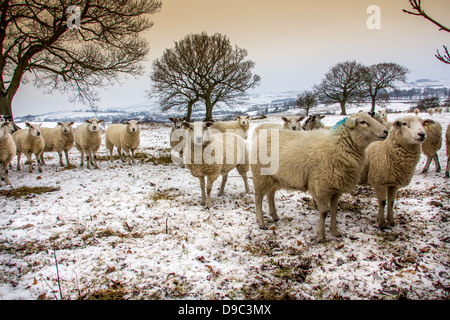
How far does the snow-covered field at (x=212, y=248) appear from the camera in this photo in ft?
9.71

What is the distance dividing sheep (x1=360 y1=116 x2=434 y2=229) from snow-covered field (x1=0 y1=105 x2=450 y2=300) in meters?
0.75

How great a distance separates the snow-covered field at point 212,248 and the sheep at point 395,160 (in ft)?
2.45

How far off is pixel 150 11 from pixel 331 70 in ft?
130

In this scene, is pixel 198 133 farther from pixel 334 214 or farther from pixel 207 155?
pixel 334 214

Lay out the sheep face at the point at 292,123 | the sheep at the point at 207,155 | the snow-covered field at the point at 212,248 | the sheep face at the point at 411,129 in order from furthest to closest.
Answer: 1. the sheep face at the point at 292,123
2. the sheep at the point at 207,155
3. the sheep face at the point at 411,129
4. the snow-covered field at the point at 212,248

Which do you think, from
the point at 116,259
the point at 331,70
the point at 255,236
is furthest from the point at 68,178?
the point at 331,70

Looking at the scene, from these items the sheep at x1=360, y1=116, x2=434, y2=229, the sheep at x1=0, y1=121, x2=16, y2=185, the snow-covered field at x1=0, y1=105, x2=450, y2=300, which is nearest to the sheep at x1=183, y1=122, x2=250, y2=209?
the snow-covered field at x1=0, y1=105, x2=450, y2=300

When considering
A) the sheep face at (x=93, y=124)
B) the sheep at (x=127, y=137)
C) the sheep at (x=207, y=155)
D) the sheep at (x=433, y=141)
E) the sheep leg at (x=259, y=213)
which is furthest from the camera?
the sheep at (x=127, y=137)

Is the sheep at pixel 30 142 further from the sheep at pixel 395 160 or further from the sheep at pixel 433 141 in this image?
the sheep at pixel 433 141

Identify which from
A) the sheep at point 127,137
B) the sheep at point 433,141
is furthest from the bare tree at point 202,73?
the sheep at point 433,141

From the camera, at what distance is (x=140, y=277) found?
10.6ft

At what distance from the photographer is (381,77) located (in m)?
40.3

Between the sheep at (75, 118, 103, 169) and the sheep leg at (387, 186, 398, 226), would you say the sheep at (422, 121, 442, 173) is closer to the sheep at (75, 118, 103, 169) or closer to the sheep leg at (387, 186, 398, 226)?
the sheep leg at (387, 186, 398, 226)
